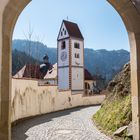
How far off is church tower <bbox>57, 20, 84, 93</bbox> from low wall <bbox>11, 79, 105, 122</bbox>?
16037 mm

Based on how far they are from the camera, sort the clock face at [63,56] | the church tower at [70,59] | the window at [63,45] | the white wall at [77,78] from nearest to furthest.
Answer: the church tower at [70,59]
the white wall at [77,78]
the clock face at [63,56]
the window at [63,45]

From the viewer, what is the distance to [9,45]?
341 cm

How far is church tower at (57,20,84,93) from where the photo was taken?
38.5 meters

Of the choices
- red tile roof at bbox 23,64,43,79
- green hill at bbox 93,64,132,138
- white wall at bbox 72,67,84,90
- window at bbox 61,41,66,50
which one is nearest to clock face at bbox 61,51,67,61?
window at bbox 61,41,66,50

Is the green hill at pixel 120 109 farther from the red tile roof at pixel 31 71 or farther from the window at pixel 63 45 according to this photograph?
the window at pixel 63 45

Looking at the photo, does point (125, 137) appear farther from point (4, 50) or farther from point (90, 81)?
point (90, 81)

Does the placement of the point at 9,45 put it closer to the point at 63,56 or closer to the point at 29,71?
the point at 29,71

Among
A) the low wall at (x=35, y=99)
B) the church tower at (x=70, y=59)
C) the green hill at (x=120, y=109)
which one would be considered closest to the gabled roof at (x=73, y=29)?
the church tower at (x=70, y=59)

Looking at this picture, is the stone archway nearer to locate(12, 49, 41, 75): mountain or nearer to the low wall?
the low wall

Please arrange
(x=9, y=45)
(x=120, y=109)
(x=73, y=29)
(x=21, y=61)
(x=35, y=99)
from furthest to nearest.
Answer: (x=73, y=29) → (x=21, y=61) → (x=35, y=99) → (x=120, y=109) → (x=9, y=45)

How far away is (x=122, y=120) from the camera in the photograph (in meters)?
7.99

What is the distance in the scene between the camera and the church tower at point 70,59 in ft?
126

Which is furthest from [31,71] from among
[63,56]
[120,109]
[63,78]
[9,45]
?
[9,45]

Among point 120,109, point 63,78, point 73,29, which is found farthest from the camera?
point 73,29
